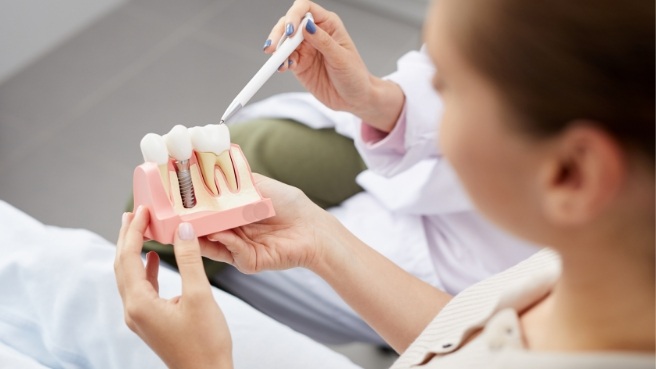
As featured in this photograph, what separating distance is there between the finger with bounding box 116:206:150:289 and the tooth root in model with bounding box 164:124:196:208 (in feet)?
0.28

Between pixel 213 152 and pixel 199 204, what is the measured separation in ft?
0.19

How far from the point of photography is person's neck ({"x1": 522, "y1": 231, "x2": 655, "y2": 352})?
48cm

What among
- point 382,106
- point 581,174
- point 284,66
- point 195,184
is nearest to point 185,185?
point 195,184

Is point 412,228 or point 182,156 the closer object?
point 182,156

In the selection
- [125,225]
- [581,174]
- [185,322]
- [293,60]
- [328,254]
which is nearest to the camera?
[581,174]

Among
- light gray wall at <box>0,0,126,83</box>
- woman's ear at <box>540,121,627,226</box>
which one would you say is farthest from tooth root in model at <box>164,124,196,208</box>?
light gray wall at <box>0,0,126,83</box>

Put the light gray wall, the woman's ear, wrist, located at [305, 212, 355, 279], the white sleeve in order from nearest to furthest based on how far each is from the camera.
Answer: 1. the woman's ear
2. wrist, located at [305, 212, 355, 279]
3. the white sleeve
4. the light gray wall

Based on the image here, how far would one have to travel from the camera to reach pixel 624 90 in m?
0.41

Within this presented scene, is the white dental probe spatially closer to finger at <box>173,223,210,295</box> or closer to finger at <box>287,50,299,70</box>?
finger at <box>287,50,299,70</box>

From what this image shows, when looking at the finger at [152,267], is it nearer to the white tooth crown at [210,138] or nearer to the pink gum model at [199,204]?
the pink gum model at [199,204]

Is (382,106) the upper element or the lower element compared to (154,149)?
upper

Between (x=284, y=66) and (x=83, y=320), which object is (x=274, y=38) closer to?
(x=284, y=66)

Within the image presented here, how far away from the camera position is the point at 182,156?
861mm

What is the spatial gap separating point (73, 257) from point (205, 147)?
12.8 inches
